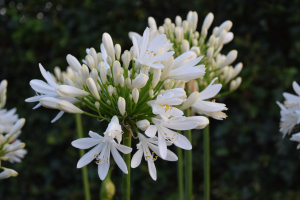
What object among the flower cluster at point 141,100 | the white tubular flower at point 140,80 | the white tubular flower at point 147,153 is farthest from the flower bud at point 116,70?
the white tubular flower at point 147,153

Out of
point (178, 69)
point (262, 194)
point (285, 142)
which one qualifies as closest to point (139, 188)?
point (262, 194)

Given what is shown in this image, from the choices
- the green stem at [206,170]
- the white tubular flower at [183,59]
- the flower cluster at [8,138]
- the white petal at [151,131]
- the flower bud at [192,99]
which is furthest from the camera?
the green stem at [206,170]

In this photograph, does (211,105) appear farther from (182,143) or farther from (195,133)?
(195,133)

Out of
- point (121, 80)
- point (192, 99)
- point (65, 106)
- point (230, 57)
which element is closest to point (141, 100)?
point (121, 80)

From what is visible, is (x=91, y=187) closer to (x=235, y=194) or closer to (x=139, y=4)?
(x=235, y=194)

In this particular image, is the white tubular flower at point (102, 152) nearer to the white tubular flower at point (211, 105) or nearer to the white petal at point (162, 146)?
the white petal at point (162, 146)

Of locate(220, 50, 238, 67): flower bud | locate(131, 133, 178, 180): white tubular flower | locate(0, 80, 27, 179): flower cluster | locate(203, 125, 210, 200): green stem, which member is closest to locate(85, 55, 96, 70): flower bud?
locate(131, 133, 178, 180): white tubular flower
